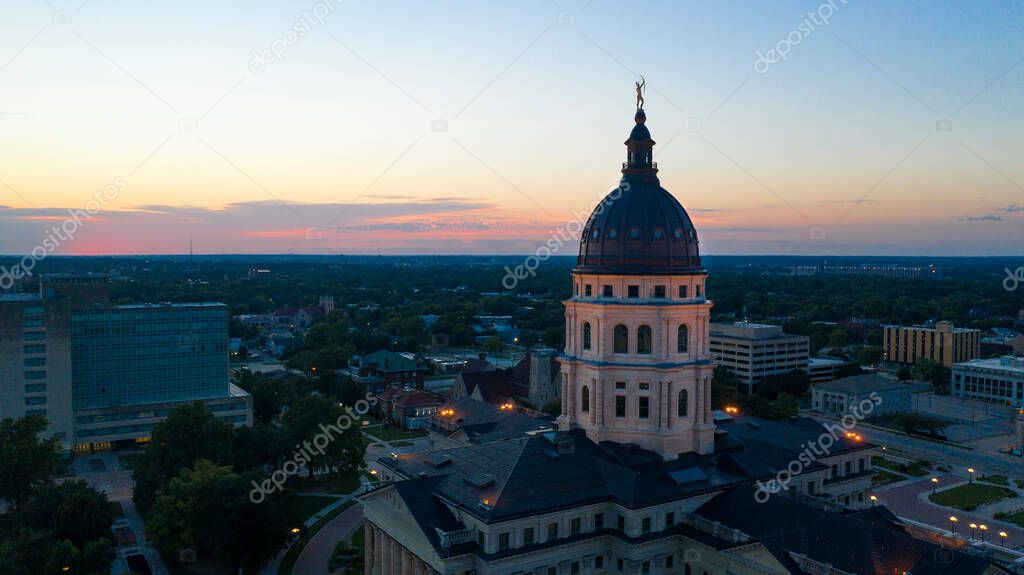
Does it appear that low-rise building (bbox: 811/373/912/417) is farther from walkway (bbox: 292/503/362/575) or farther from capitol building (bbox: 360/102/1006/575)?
walkway (bbox: 292/503/362/575)

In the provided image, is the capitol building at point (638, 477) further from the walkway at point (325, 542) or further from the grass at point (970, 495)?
the grass at point (970, 495)

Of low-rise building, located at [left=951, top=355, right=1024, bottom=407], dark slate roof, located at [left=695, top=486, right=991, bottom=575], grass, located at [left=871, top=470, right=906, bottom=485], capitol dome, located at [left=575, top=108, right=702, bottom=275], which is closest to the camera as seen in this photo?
dark slate roof, located at [left=695, top=486, right=991, bottom=575]

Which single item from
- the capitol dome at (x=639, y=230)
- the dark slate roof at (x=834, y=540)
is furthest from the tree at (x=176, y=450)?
the dark slate roof at (x=834, y=540)

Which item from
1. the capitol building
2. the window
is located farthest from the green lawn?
the window

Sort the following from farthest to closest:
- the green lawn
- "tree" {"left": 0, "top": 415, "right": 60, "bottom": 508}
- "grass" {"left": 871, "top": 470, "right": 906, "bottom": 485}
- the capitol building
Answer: "grass" {"left": 871, "top": 470, "right": 906, "bottom": 485}, the green lawn, "tree" {"left": 0, "top": 415, "right": 60, "bottom": 508}, the capitol building

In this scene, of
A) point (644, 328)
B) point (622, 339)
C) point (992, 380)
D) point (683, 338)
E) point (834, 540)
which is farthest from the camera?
point (992, 380)

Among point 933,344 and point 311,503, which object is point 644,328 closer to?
point 311,503

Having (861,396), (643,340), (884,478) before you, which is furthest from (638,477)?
(861,396)
